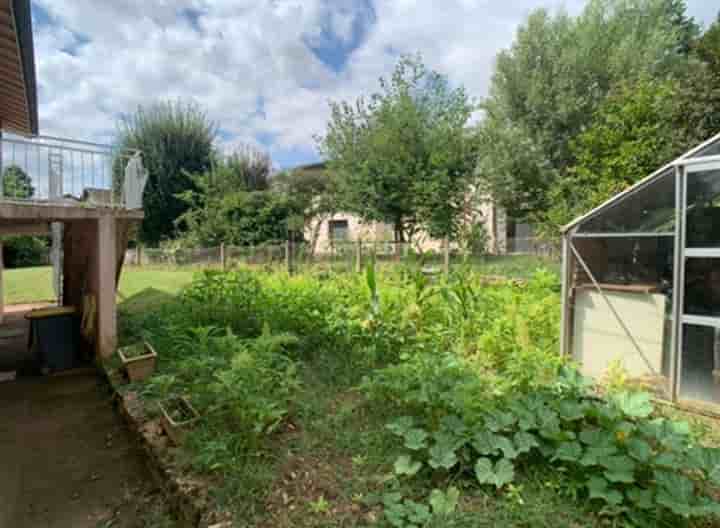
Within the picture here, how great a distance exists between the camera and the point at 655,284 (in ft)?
10.8

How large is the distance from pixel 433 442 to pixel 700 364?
93.8 inches

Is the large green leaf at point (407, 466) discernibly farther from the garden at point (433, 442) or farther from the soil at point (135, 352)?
the soil at point (135, 352)

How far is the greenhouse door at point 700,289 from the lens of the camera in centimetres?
293

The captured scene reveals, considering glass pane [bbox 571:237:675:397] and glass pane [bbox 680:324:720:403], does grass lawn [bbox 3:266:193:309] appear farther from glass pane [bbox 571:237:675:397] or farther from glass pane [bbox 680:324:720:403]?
glass pane [bbox 680:324:720:403]

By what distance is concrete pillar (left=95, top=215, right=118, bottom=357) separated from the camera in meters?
4.86

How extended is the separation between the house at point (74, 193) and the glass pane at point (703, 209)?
610 cm

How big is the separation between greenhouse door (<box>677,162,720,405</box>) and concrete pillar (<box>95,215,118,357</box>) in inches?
241

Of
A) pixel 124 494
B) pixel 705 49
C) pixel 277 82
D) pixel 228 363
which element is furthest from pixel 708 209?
pixel 277 82

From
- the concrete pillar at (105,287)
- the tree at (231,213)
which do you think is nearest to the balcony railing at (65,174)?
the concrete pillar at (105,287)

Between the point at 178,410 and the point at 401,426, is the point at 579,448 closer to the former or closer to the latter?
the point at 401,426

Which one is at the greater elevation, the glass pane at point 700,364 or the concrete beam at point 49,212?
the concrete beam at point 49,212

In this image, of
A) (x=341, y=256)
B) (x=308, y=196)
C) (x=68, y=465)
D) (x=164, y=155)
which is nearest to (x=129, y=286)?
(x=341, y=256)

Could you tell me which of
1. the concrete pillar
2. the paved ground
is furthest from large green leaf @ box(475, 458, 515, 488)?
the concrete pillar

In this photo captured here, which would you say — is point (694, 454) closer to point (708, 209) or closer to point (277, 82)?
point (708, 209)
